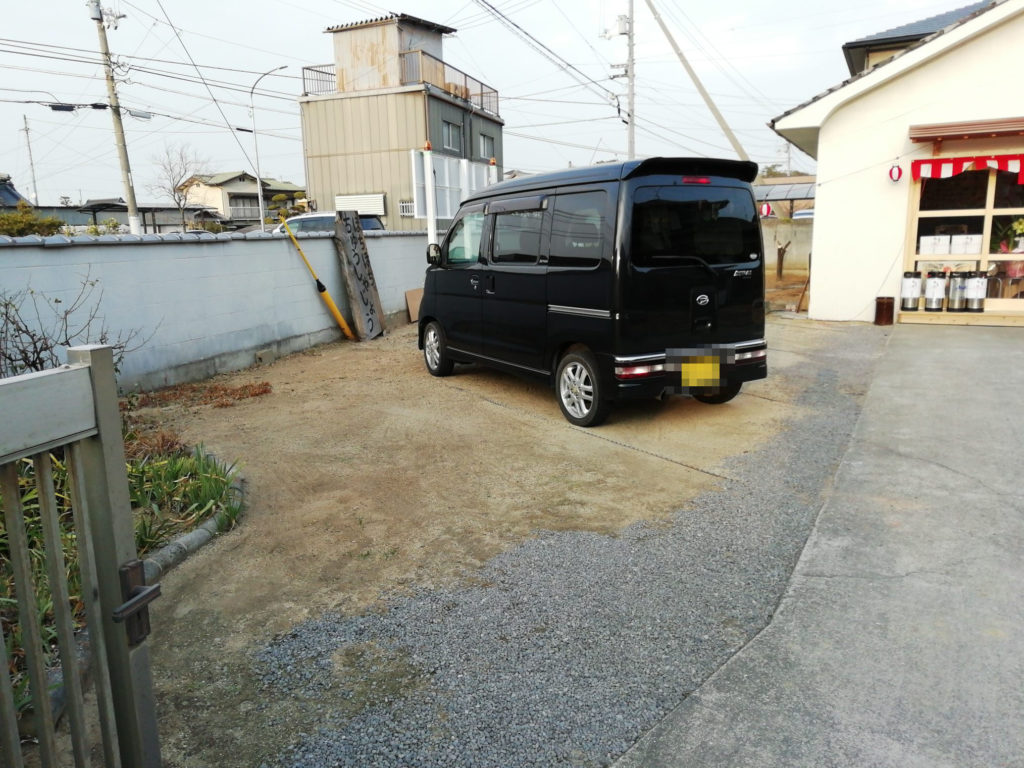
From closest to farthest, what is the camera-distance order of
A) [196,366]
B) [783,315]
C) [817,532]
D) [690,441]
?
[817,532] < [690,441] < [196,366] < [783,315]

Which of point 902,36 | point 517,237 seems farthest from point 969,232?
point 517,237

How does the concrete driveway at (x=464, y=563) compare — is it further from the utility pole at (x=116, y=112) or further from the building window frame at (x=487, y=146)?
the building window frame at (x=487, y=146)

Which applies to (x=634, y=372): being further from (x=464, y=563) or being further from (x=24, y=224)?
(x=24, y=224)

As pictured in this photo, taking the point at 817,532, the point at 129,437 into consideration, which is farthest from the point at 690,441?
the point at 129,437

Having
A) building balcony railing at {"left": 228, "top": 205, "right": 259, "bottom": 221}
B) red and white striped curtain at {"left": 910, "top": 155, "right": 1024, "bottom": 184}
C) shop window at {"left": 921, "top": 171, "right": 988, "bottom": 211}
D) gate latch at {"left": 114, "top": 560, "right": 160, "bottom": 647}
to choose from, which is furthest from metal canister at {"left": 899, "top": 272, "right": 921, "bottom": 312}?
building balcony railing at {"left": 228, "top": 205, "right": 259, "bottom": 221}

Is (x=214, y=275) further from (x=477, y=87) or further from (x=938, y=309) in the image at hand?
(x=477, y=87)

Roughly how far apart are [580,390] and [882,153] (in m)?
8.33

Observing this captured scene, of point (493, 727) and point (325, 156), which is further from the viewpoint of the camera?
point (325, 156)

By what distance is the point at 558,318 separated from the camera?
6.14 metres

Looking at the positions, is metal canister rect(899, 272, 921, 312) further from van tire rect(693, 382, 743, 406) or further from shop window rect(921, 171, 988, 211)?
van tire rect(693, 382, 743, 406)

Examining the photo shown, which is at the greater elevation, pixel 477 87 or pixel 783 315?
pixel 477 87

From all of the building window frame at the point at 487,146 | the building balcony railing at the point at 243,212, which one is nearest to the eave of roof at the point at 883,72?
the building window frame at the point at 487,146

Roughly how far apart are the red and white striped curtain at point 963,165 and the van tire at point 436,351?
7.87m

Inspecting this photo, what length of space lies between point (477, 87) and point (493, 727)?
103ft
